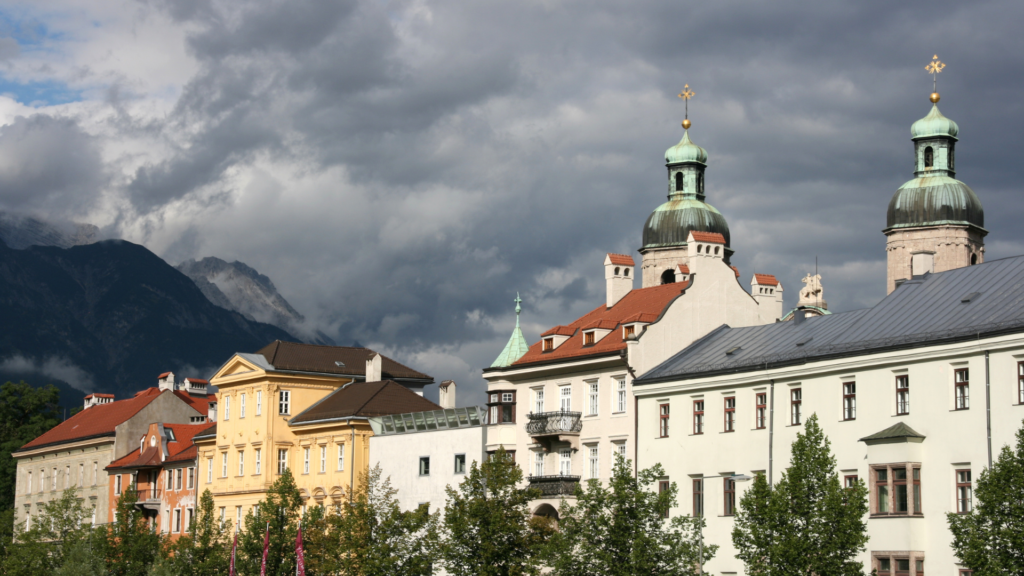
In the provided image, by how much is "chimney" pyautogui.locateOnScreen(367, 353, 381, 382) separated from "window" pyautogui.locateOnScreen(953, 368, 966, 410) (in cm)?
4836

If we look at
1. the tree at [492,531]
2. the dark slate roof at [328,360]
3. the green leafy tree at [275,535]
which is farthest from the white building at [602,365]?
the dark slate roof at [328,360]

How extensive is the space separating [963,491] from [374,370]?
162 feet

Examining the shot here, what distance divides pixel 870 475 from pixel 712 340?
52.0ft

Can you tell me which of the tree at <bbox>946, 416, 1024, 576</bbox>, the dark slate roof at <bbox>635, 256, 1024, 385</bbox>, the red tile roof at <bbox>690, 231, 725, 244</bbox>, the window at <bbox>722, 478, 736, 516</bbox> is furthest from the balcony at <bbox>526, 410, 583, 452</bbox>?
the tree at <bbox>946, 416, 1024, 576</bbox>

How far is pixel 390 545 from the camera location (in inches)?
2379

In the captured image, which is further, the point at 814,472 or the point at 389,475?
the point at 389,475

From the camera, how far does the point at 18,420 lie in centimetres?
13562

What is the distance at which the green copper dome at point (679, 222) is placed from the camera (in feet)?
410

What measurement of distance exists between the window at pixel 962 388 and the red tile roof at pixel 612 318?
61.5ft

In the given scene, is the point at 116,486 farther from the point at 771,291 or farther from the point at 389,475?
the point at 771,291

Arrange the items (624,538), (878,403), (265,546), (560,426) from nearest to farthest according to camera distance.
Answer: (624,538) < (878,403) < (560,426) < (265,546)

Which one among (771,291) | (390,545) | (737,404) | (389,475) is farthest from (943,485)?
(389,475)

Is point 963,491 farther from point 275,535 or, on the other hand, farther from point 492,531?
point 275,535

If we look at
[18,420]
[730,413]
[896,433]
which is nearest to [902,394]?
[896,433]
